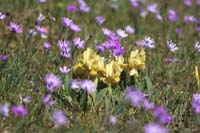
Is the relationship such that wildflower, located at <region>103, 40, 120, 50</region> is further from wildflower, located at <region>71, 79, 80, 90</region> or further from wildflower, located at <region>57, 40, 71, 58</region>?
wildflower, located at <region>71, 79, 80, 90</region>

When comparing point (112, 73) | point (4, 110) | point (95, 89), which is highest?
point (112, 73)

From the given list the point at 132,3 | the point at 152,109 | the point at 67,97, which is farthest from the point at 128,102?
the point at 132,3

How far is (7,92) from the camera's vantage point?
3.02 metres

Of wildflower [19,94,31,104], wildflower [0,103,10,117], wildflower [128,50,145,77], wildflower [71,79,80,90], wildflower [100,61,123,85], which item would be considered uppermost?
wildflower [128,50,145,77]

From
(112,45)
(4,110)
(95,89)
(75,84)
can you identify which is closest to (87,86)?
(75,84)

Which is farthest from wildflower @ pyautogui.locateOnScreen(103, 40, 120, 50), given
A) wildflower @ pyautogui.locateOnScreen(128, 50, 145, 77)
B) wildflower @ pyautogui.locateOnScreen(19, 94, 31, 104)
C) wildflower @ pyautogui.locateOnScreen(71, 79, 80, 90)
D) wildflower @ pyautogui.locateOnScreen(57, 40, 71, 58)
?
wildflower @ pyautogui.locateOnScreen(19, 94, 31, 104)

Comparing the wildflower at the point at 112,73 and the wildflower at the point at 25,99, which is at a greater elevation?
the wildflower at the point at 112,73

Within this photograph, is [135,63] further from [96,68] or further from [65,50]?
[65,50]

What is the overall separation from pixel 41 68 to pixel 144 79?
76 cm

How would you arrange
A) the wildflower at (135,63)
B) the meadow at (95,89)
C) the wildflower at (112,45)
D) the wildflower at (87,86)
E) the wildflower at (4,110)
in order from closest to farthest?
the wildflower at (4,110)
the meadow at (95,89)
the wildflower at (87,86)
the wildflower at (135,63)
the wildflower at (112,45)

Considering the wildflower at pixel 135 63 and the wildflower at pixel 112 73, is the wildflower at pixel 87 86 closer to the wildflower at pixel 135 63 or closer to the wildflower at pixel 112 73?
the wildflower at pixel 112 73

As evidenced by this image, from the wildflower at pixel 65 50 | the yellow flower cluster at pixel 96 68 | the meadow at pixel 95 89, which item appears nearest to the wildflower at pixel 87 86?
the meadow at pixel 95 89

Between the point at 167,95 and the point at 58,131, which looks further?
the point at 167,95

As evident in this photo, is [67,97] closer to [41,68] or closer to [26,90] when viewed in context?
[26,90]
